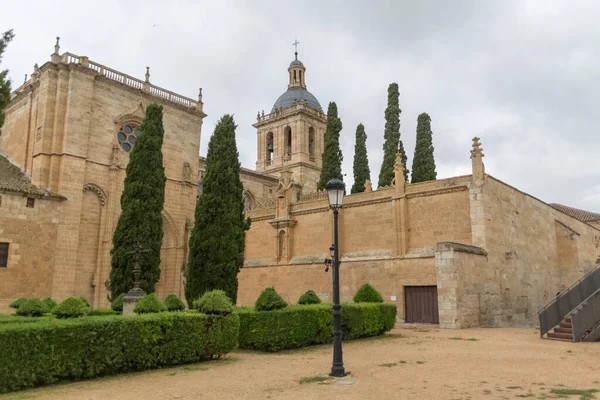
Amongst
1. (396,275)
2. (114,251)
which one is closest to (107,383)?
(114,251)

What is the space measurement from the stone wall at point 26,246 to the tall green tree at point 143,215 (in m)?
4.22

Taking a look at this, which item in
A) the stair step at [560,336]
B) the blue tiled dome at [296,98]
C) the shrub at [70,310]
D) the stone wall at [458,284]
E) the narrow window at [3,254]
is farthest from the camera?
the blue tiled dome at [296,98]

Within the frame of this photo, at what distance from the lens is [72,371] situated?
29.2 feet

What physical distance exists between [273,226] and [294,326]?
15189 millimetres

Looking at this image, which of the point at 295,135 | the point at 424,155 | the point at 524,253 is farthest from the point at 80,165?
the point at 295,135

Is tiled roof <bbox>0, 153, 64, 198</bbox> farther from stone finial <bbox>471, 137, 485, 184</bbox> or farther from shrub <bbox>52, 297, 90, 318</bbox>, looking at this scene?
stone finial <bbox>471, 137, 485, 184</bbox>

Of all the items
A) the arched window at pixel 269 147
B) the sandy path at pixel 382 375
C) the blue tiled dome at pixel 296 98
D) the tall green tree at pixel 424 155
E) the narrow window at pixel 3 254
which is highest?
the blue tiled dome at pixel 296 98

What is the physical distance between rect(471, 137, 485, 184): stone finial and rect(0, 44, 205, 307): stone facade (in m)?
18.3

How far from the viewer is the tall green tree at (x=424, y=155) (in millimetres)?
31359

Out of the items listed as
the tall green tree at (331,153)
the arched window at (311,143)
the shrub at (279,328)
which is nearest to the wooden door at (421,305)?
the shrub at (279,328)

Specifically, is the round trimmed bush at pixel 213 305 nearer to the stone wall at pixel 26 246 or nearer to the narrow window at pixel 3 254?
the stone wall at pixel 26 246

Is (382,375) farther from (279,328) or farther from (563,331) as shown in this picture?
(563,331)

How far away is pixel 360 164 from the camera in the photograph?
3550cm

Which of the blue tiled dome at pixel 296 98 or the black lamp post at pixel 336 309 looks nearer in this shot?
the black lamp post at pixel 336 309
